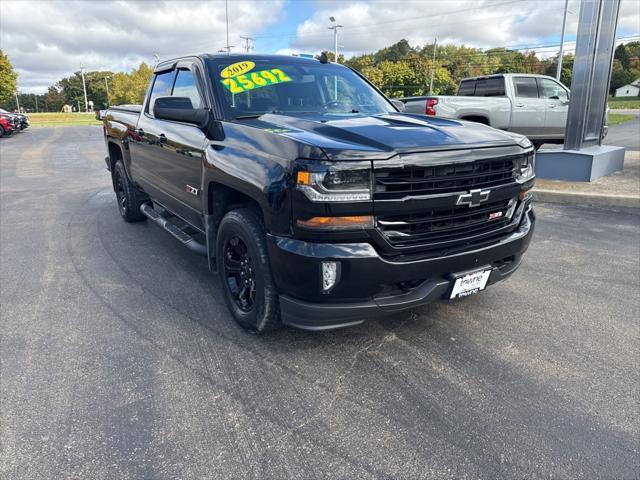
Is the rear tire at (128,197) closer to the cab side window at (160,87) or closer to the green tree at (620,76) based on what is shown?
the cab side window at (160,87)

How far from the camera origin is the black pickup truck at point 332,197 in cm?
264

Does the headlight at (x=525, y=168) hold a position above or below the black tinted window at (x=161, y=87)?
below

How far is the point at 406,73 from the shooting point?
237 feet

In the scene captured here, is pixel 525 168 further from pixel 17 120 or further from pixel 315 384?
pixel 17 120

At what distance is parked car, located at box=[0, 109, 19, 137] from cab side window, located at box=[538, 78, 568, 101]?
24.1 metres

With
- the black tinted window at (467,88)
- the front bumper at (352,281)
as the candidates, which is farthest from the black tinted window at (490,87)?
the front bumper at (352,281)

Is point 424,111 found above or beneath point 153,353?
above

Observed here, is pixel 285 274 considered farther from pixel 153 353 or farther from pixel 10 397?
pixel 10 397

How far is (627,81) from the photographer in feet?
323

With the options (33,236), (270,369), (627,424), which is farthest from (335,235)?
(33,236)

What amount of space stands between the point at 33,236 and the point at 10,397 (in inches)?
154

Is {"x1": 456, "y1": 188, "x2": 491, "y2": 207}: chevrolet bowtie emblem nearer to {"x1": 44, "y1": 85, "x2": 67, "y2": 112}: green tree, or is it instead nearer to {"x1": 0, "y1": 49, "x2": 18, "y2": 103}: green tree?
{"x1": 0, "y1": 49, "x2": 18, "y2": 103}: green tree

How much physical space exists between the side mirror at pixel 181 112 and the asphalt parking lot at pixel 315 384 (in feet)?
4.83

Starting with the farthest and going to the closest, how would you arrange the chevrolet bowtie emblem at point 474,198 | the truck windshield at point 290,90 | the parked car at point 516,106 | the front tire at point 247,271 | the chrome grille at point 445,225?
the parked car at point 516,106
the truck windshield at point 290,90
the front tire at point 247,271
the chevrolet bowtie emblem at point 474,198
the chrome grille at point 445,225
